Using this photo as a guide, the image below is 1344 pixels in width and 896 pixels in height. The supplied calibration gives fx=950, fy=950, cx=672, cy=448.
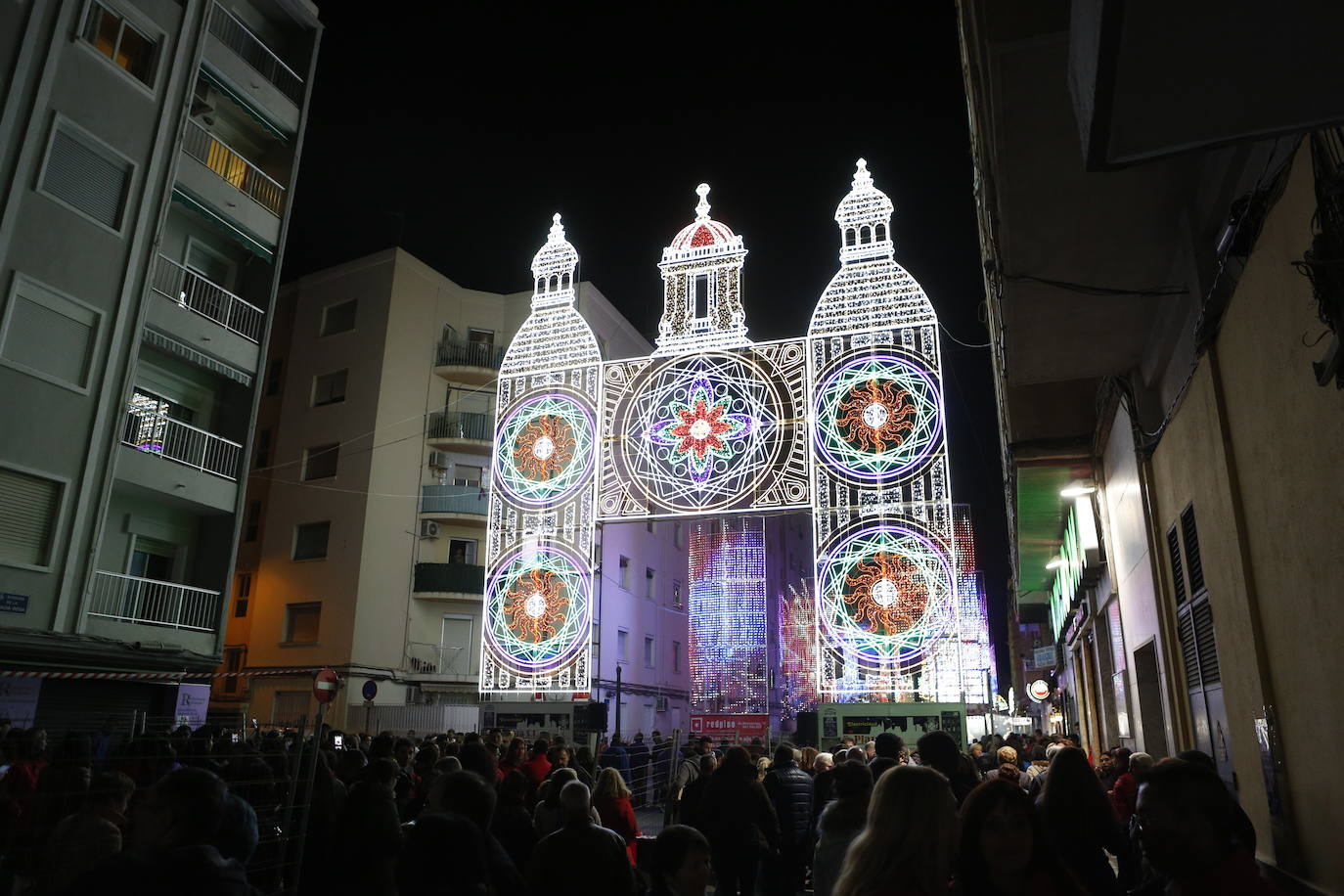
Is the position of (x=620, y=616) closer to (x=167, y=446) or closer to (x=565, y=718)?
(x=565, y=718)

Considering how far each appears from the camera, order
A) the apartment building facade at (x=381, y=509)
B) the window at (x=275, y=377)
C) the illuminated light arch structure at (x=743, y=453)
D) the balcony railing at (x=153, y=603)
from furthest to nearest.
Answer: the window at (x=275, y=377), the apartment building facade at (x=381, y=509), the illuminated light arch structure at (x=743, y=453), the balcony railing at (x=153, y=603)

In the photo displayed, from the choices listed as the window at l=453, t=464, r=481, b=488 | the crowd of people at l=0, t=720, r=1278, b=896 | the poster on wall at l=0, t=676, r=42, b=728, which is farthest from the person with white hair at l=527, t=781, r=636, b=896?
the window at l=453, t=464, r=481, b=488

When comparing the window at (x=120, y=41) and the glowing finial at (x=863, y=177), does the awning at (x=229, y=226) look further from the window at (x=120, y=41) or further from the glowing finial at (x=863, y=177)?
the glowing finial at (x=863, y=177)

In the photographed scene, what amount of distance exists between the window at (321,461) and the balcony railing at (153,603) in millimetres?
11915

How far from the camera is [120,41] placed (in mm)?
17516

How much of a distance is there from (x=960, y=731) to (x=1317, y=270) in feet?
42.5

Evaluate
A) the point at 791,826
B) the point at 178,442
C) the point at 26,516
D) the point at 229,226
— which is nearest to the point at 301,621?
the point at 178,442

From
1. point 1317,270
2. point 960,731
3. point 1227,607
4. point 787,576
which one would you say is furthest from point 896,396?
point 787,576

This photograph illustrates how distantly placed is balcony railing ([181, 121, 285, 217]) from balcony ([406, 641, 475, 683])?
45.4 feet

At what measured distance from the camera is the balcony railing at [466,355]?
31547 millimetres

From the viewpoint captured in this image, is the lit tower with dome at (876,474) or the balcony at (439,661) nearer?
the lit tower with dome at (876,474)

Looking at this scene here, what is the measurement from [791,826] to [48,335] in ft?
46.4

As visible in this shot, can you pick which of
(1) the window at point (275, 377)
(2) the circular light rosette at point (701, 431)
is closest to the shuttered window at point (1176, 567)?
(2) the circular light rosette at point (701, 431)

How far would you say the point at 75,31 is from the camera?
16297 mm
